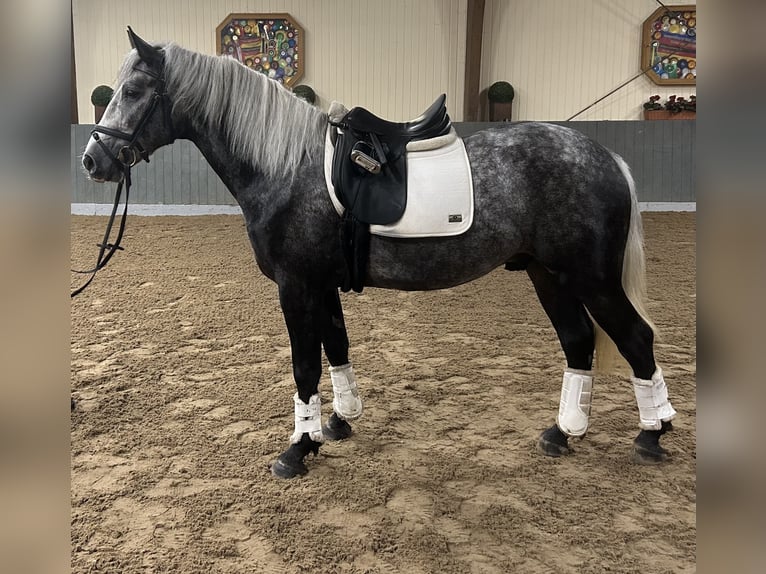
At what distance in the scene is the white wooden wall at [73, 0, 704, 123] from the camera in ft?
28.4

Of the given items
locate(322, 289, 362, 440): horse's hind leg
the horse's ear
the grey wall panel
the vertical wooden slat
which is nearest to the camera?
the horse's ear

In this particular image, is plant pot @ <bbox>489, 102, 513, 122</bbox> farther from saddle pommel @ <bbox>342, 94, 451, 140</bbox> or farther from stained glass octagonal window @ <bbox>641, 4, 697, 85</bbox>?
saddle pommel @ <bbox>342, 94, 451, 140</bbox>

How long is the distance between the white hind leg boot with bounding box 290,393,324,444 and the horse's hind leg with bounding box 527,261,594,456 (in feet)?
2.87

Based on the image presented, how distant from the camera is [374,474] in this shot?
208 centimetres

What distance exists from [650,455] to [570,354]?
46cm

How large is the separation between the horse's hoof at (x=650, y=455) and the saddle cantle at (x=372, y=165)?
126cm

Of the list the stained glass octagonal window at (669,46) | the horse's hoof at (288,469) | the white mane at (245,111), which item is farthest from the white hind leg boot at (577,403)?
the stained glass octagonal window at (669,46)

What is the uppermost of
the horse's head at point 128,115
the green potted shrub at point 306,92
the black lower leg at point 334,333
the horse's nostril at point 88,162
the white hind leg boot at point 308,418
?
the green potted shrub at point 306,92

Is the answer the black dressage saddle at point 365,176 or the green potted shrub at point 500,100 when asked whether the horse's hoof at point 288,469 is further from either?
the green potted shrub at point 500,100

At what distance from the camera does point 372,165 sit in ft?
6.13

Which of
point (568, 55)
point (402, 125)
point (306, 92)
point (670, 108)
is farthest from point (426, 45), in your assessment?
point (402, 125)

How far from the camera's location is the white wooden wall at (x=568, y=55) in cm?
861

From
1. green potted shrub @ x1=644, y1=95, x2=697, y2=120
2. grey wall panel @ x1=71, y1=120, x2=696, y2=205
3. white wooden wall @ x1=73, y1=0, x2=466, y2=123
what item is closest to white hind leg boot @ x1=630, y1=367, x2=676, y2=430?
grey wall panel @ x1=71, y1=120, x2=696, y2=205
